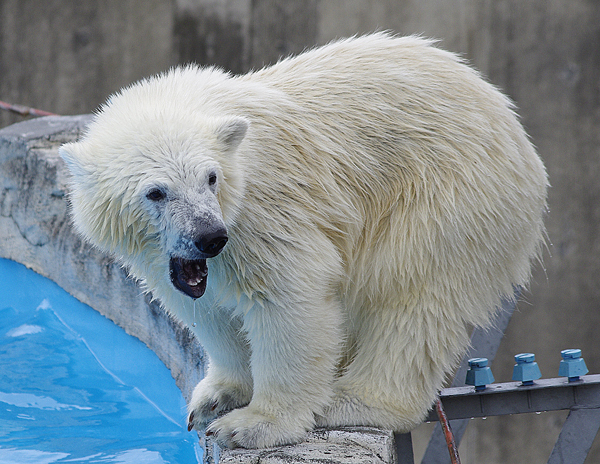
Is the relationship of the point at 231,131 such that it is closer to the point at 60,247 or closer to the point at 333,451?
the point at 333,451

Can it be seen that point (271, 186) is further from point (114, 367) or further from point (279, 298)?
point (114, 367)

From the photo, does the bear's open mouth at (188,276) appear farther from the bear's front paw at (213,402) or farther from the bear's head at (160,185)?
the bear's front paw at (213,402)

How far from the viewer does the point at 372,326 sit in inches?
87.6

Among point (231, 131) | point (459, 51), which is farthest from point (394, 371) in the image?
point (459, 51)

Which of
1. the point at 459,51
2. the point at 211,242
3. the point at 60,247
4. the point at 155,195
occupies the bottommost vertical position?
the point at 60,247

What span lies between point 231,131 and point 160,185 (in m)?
0.24

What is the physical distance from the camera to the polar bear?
194cm

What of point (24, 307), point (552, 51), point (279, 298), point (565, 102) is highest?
point (552, 51)

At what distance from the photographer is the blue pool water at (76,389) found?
289 cm

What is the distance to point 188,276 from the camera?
185 centimetres

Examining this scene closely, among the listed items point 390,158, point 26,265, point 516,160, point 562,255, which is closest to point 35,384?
point 26,265

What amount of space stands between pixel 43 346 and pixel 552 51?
4.88 m

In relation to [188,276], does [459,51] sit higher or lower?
higher

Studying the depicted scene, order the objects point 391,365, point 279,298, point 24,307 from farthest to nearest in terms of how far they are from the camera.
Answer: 1. point 24,307
2. point 391,365
3. point 279,298
